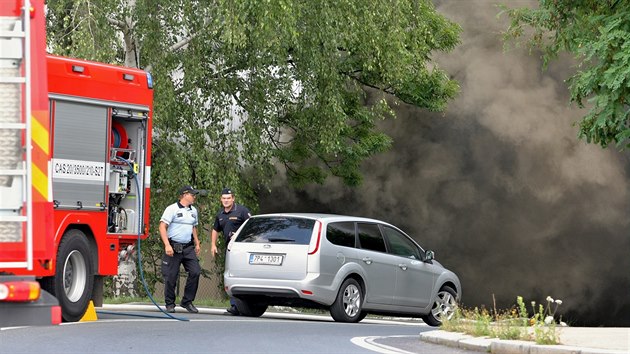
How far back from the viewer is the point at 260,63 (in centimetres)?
2556

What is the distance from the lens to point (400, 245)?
21328 millimetres

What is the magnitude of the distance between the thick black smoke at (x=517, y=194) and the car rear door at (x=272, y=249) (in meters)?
15.6

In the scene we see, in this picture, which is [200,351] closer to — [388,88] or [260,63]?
[260,63]

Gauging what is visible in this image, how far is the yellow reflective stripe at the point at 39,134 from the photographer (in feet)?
33.2

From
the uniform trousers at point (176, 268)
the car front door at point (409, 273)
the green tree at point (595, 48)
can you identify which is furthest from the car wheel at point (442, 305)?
the green tree at point (595, 48)

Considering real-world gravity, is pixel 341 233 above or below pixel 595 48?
below

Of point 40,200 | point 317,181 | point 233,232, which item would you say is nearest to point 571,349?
point 40,200

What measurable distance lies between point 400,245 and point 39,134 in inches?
463

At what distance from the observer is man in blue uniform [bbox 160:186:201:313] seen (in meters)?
20.5

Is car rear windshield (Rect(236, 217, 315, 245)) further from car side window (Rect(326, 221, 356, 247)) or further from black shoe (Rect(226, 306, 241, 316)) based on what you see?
black shoe (Rect(226, 306, 241, 316))

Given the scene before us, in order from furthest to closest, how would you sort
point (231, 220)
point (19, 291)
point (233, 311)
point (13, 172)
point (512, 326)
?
point (231, 220) → point (233, 311) → point (512, 326) → point (13, 172) → point (19, 291)

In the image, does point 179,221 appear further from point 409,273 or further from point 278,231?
point 409,273

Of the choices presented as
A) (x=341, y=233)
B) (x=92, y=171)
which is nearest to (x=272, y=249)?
(x=341, y=233)

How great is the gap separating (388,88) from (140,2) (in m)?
8.68
